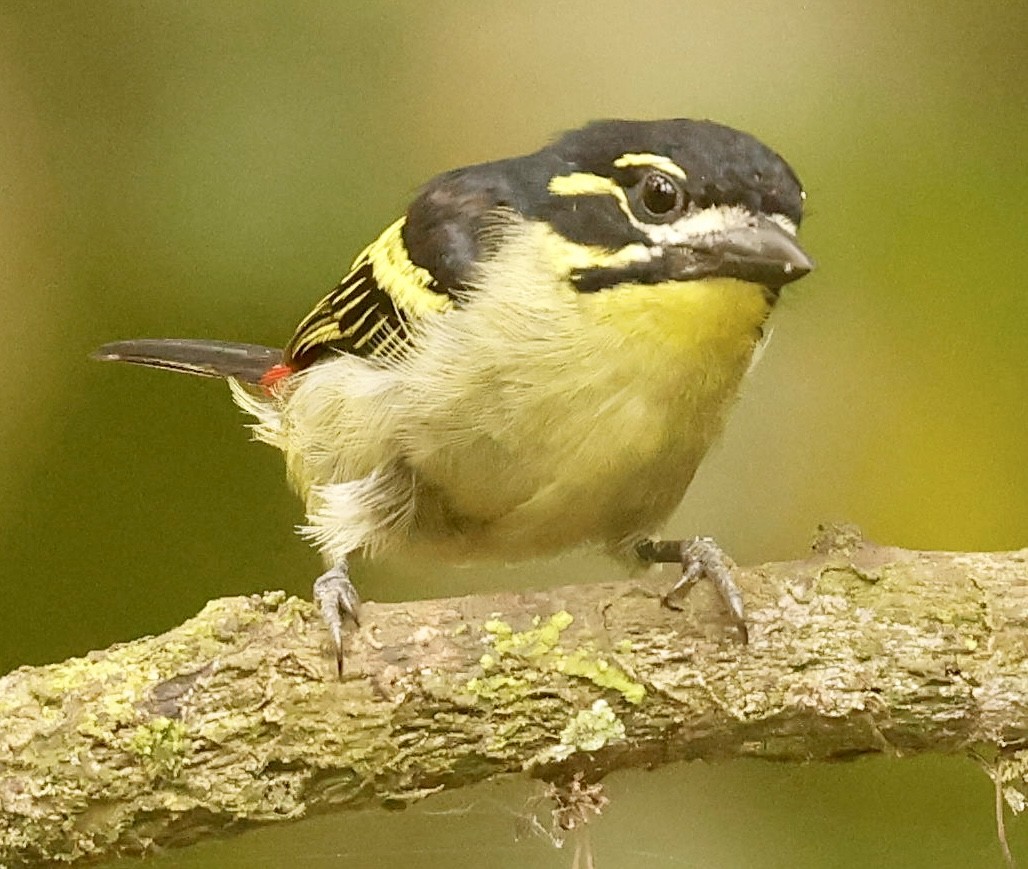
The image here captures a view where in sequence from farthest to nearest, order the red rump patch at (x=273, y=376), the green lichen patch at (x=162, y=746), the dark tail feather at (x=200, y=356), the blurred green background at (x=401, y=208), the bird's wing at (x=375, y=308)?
Result: 1. the blurred green background at (x=401, y=208)
2. the dark tail feather at (x=200, y=356)
3. the red rump patch at (x=273, y=376)
4. the bird's wing at (x=375, y=308)
5. the green lichen patch at (x=162, y=746)

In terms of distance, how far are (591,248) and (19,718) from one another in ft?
2.45

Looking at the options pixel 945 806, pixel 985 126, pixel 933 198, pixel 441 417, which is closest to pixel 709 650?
pixel 441 417

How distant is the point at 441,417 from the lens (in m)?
1.41

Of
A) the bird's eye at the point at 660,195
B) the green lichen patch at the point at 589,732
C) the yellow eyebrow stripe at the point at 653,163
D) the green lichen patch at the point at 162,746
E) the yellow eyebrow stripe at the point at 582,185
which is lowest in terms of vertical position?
the green lichen patch at the point at 162,746

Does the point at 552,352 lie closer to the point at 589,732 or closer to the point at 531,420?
the point at 531,420

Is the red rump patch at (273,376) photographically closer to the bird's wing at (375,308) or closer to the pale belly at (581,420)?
the bird's wing at (375,308)

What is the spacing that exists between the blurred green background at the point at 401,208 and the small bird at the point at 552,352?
0.53 m

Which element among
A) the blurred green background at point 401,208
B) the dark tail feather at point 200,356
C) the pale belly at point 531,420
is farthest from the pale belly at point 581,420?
the blurred green background at point 401,208

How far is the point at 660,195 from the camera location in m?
1.30

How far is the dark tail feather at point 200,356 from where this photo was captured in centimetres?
191

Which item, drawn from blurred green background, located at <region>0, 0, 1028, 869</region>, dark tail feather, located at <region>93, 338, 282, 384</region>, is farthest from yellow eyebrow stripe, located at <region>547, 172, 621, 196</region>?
blurred green background, located at <region>0, 0, 1028, 869</region>

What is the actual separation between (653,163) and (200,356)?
0.89 metres

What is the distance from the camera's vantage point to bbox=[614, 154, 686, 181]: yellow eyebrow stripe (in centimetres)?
129

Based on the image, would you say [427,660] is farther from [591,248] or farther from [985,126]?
[985,126]
